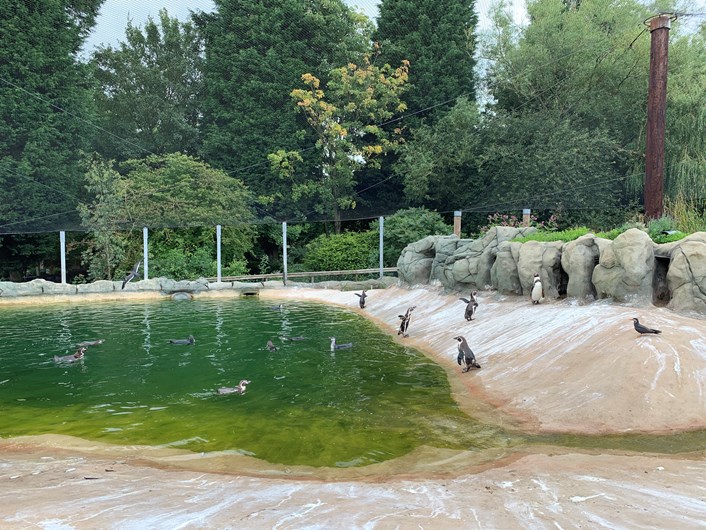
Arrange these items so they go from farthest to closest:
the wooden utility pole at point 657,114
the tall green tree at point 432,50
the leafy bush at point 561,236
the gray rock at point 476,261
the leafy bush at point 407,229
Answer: the tall green tree at point 432,50, the leafy bush at point 407,229, the wooden utility pole at point 657,114, the gray rock at point 476,261, the leafy bush at point 561,236

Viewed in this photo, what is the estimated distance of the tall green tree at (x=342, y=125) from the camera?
71.9 ft

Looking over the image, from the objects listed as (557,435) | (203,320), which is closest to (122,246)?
(203,320)

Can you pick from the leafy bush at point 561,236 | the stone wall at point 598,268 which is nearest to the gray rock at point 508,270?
the stone wall at point 598,268

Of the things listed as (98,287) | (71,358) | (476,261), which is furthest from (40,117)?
(476,261)

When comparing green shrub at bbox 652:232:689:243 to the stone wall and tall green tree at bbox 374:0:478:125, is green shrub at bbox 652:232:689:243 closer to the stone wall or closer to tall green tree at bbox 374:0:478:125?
the stone wall

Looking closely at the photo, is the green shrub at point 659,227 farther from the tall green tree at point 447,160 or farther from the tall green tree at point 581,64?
the tall green tree at point 447,160

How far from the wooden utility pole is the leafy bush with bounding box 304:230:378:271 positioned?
10992 mm

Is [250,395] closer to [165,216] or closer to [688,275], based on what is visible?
[688,275]

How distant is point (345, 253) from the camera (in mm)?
21297

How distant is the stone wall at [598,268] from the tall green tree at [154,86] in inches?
676

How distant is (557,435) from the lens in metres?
5.35

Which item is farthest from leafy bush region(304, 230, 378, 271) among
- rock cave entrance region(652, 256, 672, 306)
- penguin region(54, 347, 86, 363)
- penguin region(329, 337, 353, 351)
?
rock cave entrance region(652, 256, 672, 306)

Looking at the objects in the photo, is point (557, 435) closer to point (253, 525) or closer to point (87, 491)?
point (253, 525)

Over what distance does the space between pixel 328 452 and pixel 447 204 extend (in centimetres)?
1885
